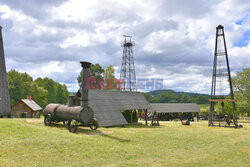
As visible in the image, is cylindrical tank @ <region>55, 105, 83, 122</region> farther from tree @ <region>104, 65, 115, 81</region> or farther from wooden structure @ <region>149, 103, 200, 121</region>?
tree @ <region>104, 65, 115, 81</region>

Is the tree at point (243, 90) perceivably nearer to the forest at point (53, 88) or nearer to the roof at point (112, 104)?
the forest at point (53, 88)

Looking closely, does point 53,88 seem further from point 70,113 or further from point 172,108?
point 70,113

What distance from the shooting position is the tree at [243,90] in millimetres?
44044

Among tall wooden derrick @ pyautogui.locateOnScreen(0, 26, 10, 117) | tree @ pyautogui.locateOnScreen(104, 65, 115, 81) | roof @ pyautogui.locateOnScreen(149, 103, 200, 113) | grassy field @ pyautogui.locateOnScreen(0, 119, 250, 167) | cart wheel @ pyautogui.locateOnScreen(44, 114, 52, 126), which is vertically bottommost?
grassy field @ pyautogui.locateOnScreen(0, 119, 250, 167)

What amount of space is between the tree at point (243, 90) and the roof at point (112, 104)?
26.6m

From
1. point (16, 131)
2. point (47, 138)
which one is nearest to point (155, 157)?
point (47, 138)

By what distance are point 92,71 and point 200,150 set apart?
2171 inches

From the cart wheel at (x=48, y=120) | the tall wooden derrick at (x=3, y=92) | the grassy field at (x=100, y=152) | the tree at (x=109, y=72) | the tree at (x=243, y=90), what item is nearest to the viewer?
the grassy field at (x=100, y=152)

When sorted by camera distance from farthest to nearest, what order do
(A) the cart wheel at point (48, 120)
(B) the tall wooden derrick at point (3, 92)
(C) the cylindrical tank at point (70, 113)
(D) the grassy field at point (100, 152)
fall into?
(B) the tall wooden derrick at point (3, 92) → (A) the cart wheel at point (48, 120) → (C) the cylindrical tank at point (70, 113) → (D) the grassy field at point (100, 152)

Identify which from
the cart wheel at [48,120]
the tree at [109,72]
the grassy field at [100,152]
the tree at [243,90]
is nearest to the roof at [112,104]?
the cart wheel at [48,120]

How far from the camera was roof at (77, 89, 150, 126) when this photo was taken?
22.7 m

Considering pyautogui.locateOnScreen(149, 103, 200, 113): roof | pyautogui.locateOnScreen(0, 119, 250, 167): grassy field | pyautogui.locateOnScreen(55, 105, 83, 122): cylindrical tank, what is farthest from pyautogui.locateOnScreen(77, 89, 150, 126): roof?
pyautogui.locateOnScreen(149, 103, 200, 113): roof

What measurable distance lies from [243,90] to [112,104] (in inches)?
1416

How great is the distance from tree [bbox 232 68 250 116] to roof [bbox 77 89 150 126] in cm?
2657
